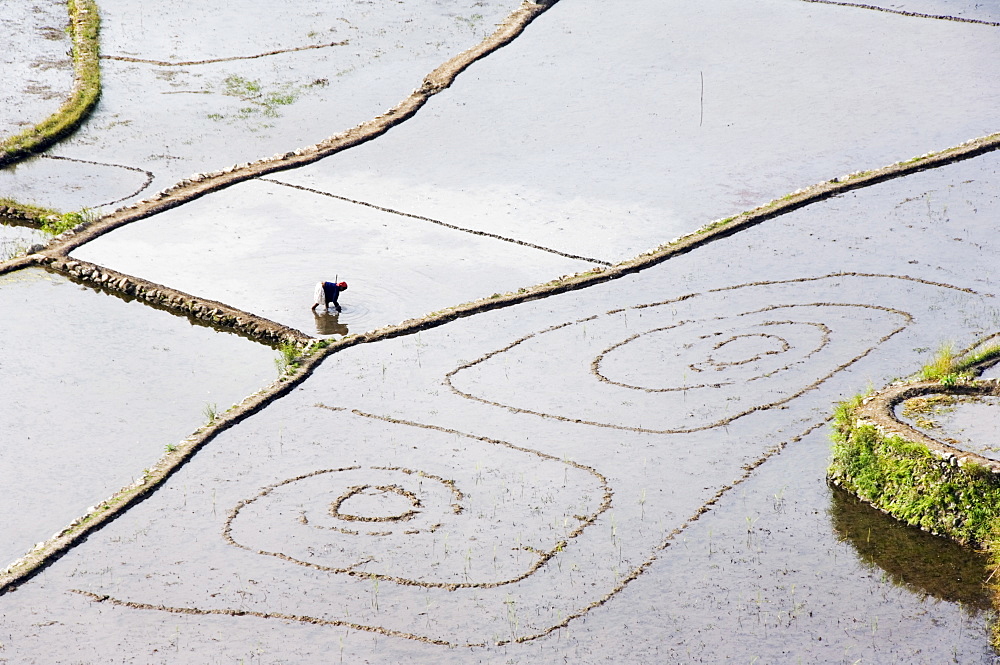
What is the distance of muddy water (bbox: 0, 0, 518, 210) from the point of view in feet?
49.2

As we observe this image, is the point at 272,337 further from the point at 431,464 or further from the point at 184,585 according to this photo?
the point at 184,585

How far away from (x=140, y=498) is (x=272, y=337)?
2769mm

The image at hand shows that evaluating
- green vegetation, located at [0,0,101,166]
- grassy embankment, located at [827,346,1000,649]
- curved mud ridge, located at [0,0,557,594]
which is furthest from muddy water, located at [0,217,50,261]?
grassy embankment, located at [827,346,1000,649]

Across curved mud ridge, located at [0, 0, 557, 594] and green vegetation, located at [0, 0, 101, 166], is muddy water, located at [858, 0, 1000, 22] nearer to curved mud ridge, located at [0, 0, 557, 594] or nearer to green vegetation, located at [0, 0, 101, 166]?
curved mud ridge, located at [0, 0, 557, 594]

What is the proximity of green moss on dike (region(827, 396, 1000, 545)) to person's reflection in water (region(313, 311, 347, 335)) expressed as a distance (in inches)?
171

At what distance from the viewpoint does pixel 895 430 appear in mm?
7887

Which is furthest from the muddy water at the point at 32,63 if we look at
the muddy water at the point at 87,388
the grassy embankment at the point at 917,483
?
the grassy embankment at the point at 917,483

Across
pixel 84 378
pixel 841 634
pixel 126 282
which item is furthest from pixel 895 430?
pixel 126 282

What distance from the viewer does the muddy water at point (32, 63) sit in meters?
16.4

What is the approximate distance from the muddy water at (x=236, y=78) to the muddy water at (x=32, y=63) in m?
0.66

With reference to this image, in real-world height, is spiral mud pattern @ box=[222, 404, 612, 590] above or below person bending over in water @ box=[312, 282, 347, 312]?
below

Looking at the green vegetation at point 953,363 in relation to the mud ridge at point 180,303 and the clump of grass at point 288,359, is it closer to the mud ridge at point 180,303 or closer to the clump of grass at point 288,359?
the clump of grass at point 288,359

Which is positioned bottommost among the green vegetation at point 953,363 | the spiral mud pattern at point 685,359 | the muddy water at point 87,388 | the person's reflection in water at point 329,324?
the muddy water at point 87,388

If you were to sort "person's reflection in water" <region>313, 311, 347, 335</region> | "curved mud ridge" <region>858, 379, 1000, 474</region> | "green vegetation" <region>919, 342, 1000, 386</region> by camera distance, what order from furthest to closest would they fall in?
"person's reflection in water" <region>313, 311, 347, 335</region> < "green vegetation" <region>919, 342, 1000, 386</region> < "curved mud ridge" <region>858, 379, 1000, 474</region>
